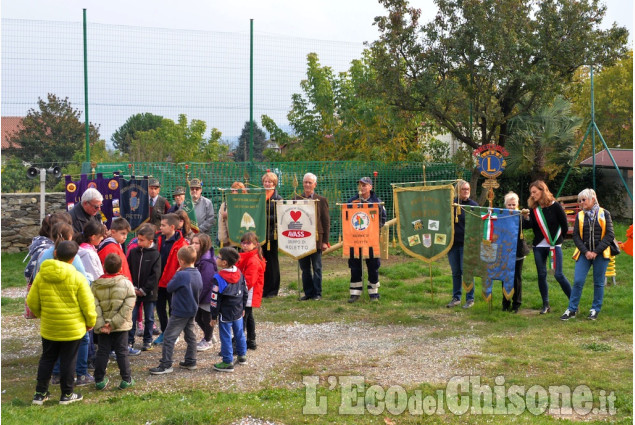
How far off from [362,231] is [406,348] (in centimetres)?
292

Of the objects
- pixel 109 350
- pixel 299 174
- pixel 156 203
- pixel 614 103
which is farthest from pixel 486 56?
pixel 614 103

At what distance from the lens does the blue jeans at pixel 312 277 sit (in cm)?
1089

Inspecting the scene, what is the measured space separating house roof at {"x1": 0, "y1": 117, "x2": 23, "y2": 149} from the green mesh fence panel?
7.47 feet

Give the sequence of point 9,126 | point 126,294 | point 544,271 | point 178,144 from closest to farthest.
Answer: point 126,294 → point 544,271 → point 9,126 → point 178,144

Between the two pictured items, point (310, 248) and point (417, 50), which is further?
point (417, 50)

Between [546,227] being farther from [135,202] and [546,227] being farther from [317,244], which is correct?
[135,202]

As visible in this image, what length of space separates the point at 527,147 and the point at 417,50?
3.91m

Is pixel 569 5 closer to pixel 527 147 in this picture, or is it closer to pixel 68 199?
pixel 527 147

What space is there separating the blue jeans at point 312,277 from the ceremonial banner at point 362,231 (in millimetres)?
550

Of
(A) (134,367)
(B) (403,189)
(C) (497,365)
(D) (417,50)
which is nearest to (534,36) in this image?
(D) (417,50)

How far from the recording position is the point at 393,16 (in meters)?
15.6

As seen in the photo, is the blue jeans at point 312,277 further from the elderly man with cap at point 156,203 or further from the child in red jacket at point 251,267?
the child in red jacket at point 251,267

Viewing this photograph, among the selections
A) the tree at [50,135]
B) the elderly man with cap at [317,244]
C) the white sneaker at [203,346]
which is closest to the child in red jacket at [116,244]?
the white sneaker at [203,346]

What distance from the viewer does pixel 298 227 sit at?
10.8m
